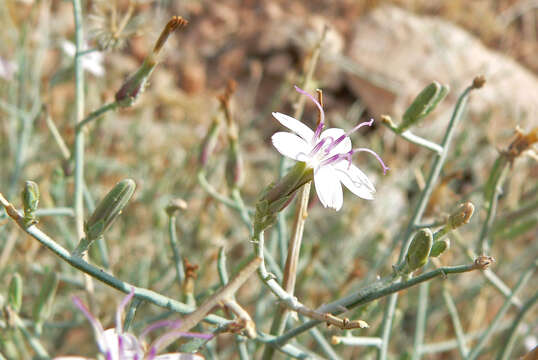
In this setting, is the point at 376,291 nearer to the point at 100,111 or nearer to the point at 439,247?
the point at 439,247

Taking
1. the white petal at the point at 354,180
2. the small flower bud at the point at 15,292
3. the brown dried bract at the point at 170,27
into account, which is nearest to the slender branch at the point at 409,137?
the white petal at the point at 354,180

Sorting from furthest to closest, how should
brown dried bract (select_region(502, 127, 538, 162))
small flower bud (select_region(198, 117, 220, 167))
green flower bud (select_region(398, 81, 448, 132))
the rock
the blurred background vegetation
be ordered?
the rock → the blurred background vegetation → small flower bud (select_region(198, 117, 220, 167)) → brown dried bract (select_region(502, 127, 538, 162)) → green flower bud (select_region(398, 81, 448, 132))

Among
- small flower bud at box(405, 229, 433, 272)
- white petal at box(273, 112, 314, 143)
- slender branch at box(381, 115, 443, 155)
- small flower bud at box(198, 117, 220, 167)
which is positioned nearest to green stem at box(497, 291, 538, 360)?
slender branch at box(381, 115, 443, 155)

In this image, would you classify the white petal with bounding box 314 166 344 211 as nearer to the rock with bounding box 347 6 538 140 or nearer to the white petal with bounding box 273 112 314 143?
the white petal with bounding box 273 112 314 143

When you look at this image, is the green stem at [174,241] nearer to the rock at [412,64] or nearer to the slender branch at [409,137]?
the slender branch at [409,137]

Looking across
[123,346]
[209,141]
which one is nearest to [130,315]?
[123,346]

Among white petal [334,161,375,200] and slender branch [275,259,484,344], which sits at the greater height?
white petal [334,161,375,200]

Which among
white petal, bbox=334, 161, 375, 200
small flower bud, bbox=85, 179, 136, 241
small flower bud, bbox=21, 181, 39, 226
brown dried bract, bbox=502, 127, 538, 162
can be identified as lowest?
small flower bud, bbox=21, 181, 39, 226

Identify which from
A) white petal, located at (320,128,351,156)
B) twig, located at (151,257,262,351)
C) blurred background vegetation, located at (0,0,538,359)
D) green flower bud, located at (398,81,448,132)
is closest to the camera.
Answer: twig, located at (151,257,262,351)
